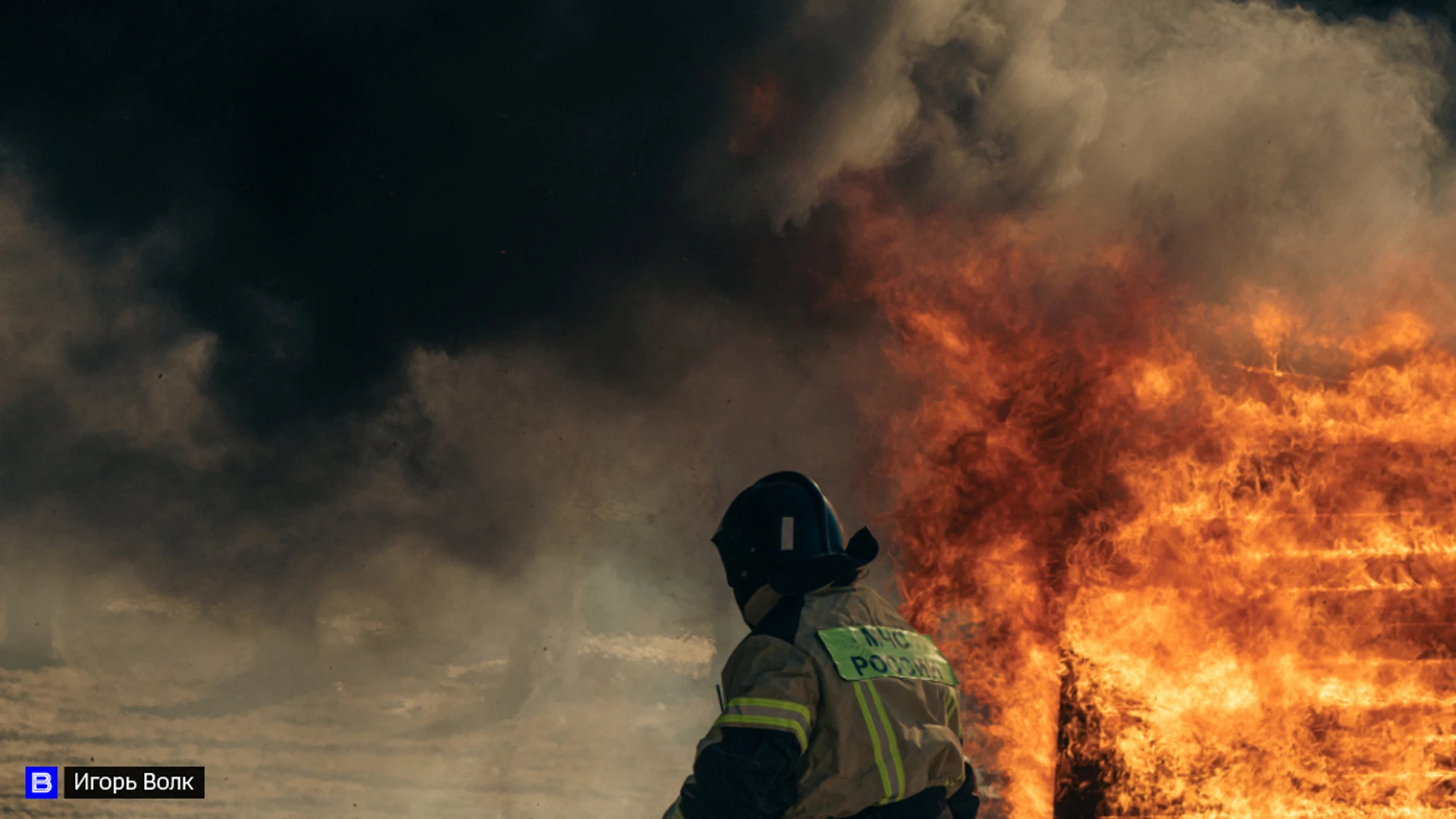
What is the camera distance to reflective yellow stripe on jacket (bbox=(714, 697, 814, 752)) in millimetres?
4004

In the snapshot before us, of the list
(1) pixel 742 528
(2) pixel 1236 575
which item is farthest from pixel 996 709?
(1) pixel 742 528

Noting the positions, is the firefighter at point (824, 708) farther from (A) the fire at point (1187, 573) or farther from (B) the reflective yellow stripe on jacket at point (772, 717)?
(A) the fire at point (1187, 573)

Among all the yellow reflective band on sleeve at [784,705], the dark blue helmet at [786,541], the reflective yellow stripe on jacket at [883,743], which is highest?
the dark blue helmet at [786,541]

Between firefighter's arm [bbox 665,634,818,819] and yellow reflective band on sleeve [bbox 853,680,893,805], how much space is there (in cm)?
18

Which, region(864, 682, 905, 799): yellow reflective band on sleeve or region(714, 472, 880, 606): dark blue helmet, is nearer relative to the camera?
region(864, 682, 905, 799): yellow reflective band on sleeve

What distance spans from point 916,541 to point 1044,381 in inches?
107

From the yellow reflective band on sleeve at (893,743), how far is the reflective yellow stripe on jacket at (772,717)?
28 centimetres

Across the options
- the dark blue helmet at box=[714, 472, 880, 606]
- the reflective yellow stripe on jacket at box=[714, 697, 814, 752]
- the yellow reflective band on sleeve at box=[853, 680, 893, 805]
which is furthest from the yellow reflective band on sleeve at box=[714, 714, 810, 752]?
the dark blue helmet at box=[714, 472, 880, 606]

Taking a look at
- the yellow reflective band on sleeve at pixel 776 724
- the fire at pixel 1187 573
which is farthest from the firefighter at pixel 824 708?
the fire at pixel 1187 573

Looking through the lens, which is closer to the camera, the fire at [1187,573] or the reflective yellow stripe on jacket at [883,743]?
the reflective yellow stripe on jacket at [883,743]

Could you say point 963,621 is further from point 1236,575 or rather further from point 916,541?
point 1236,575

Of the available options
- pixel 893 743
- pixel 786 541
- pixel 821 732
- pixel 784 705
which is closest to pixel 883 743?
pixel 893 743

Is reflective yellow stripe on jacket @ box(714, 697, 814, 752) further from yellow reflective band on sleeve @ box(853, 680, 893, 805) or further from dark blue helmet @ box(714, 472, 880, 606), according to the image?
dark blue helmet @ box(714, 472, 880, 606)

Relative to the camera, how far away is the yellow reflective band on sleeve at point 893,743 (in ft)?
13.5
